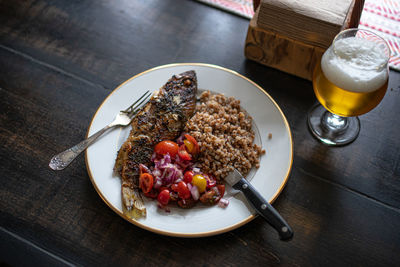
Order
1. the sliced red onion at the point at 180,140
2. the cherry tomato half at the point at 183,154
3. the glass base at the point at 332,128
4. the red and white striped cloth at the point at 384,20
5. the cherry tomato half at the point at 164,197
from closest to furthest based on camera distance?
the cherry tomato half at the point at 164,197 < the cherry tomato half at the point at 183,154 < the sliced red onion at the point at 180,140 < the glass base at the point at 332,128 < the red and white striped cloth at the point at 384,20

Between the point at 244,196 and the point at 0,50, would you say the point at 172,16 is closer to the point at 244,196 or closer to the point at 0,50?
the point at 0,50

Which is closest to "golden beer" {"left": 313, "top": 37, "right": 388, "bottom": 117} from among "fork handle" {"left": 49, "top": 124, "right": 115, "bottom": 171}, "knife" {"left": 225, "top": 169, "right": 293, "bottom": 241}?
"knife" {"left": 225, "top": 169, "right": 293, "bottom": 241}

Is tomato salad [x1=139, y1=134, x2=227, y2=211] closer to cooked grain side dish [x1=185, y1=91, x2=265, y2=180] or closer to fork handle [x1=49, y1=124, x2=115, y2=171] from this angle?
cooked grain side dish [x1=185, y1=91, x2=265, y2=180]

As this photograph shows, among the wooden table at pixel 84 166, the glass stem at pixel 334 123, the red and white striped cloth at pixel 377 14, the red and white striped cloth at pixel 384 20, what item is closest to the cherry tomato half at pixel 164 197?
the wooden table at pixel 84 166

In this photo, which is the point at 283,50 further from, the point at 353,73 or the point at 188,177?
the point at 188,177

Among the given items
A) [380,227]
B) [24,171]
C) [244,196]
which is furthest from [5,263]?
[380,227]

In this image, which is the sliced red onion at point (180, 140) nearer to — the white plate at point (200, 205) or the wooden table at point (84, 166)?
the white plate at point (200, 205)

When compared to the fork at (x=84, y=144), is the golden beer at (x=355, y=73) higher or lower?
higher
